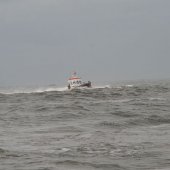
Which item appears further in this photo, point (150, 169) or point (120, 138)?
point (120, 138)

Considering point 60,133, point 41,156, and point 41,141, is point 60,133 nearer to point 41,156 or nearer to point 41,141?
point 41,141

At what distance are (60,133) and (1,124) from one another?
6173 millimetres

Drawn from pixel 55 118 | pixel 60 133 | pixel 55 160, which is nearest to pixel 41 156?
pixel 55 160

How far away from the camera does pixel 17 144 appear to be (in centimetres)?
1633

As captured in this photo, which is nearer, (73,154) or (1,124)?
(73,154)

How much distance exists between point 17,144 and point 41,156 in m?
2.96

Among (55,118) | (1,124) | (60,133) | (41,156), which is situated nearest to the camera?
(41,156)

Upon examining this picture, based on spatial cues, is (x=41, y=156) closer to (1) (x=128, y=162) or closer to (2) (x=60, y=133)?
(1) (x=128, y=162)

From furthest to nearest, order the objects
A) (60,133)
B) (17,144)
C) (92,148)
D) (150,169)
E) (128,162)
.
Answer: (60,133)
(17,144)
(92,148)
(128,162)
(150,169)

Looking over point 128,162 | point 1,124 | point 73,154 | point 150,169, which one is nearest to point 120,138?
point 73,154

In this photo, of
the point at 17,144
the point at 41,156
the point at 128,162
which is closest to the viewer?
the point at 128,162

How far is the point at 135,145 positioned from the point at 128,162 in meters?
2.80

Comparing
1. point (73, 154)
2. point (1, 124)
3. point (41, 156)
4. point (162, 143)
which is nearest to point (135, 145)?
point (162, 143)

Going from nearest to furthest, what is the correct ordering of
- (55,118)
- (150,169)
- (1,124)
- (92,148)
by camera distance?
(150,169) < (92,148) < (1,124) < (55,118)
